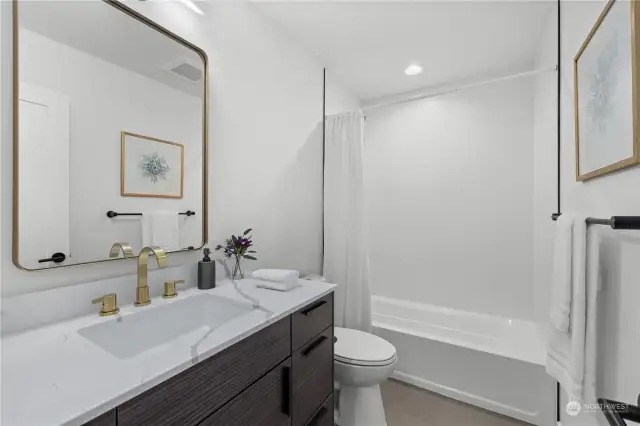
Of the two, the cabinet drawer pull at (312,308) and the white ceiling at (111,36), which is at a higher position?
the white ceiling at (111,36)

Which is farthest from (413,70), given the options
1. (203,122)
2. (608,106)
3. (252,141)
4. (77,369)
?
(77,369)

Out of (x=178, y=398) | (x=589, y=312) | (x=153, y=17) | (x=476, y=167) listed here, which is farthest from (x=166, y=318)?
(x=476, y=167)

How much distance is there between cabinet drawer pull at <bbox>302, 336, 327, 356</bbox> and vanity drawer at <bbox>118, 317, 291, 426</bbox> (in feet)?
0.48

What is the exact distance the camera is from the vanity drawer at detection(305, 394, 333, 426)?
1.20 metres

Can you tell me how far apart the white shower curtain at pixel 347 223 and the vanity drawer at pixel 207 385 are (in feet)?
3.75

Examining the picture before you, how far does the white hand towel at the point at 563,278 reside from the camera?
1096mm

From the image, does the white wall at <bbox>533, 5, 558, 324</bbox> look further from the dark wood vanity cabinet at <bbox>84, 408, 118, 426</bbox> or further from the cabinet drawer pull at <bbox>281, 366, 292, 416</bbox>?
the dark wood vanity cabinet at <bbox>84, 408, 118, 426</bbox>

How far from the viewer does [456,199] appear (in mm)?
2668

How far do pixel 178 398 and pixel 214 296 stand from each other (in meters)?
0.55

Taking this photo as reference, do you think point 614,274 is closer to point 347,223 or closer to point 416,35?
point 347,223

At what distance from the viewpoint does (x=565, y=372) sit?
110 centimetres

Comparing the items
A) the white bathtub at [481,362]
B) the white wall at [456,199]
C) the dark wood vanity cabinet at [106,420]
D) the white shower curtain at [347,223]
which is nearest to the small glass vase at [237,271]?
the white shower curtain at [347,223]

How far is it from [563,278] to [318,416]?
1161 mm

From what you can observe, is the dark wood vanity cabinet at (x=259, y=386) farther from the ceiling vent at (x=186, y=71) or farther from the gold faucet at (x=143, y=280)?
the ceiling vent at (x=186, y=71)
